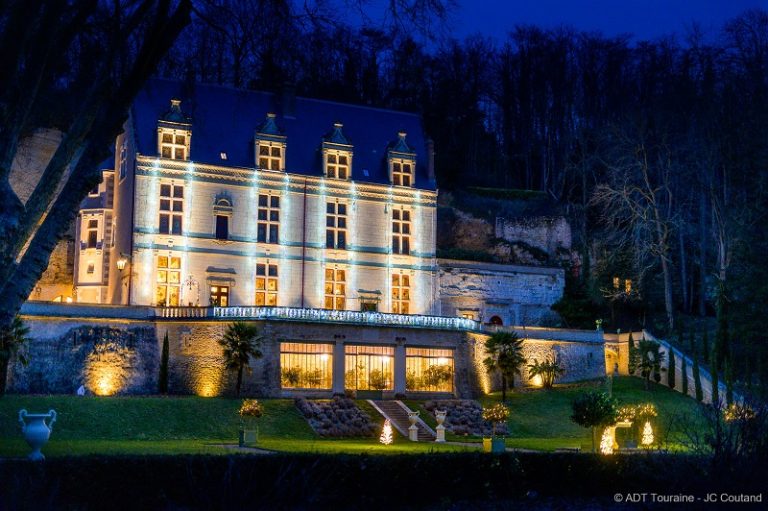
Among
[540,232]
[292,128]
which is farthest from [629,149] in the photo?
[292,128]

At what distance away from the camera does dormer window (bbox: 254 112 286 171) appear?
46.4 metres

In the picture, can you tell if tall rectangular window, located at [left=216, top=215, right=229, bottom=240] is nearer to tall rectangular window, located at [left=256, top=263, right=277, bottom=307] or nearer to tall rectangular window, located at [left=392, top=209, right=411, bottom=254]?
tall rectangular window, located at [left=256, top=263, right=277, bottom=307]

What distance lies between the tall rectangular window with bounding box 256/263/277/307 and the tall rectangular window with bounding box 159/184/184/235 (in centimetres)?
415

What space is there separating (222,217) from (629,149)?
21.3 metres

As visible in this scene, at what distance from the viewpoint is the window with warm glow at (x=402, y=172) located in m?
49.2

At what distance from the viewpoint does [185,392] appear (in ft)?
129

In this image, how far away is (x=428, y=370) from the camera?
143 feet

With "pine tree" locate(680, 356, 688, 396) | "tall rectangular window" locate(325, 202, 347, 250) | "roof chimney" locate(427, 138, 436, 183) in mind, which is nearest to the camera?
"pine tree" locate(680, 356, 688, 396)

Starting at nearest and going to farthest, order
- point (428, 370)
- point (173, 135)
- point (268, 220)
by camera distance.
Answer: point (428, 370) < point (173, 135) < point (268, 220)


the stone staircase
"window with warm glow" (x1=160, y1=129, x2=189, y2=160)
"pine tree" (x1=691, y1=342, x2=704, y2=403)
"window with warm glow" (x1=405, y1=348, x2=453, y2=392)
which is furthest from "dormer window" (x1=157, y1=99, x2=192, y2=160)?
"pine tree" (x1=691, y1=342, x2=704, y2=403)

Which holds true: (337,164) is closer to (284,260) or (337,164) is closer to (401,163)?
(401,163)

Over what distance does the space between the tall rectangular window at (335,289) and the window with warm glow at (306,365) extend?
546 cm

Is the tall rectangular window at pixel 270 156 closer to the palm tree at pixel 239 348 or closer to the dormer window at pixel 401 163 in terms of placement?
the dormer window at pixel 401 163

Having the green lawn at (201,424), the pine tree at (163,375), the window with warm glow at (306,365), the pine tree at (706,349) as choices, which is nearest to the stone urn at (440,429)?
A: the green lawn at (201,424)
